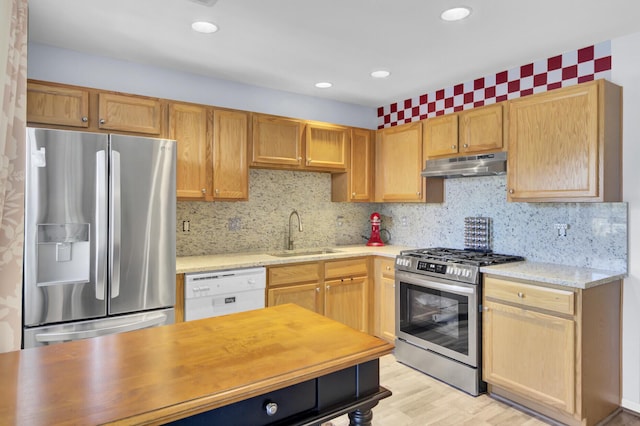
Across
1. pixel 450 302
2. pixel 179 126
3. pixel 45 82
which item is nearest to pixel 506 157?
pixel 450 302

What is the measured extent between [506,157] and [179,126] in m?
2.52

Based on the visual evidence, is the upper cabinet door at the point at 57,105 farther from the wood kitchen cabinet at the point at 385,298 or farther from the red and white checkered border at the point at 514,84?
the red and white checkered border at the point at 514,84

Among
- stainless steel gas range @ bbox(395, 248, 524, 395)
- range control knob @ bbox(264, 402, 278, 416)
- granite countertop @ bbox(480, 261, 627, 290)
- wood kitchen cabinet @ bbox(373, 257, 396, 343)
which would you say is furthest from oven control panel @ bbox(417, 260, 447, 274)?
range control knob @ bbox(264, 402, 278, 416)

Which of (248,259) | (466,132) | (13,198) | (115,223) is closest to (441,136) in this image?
(466,132)

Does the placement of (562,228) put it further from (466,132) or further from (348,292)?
(348,292)

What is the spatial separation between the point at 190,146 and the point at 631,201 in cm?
314

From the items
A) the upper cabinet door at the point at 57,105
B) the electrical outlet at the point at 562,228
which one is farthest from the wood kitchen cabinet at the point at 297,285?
the electrical outlet at the point at 562,228

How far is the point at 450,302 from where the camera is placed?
2951mm

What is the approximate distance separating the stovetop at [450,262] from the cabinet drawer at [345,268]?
439 mm

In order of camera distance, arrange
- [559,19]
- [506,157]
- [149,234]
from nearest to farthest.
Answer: [559,19]
[149,234]
[506,157]

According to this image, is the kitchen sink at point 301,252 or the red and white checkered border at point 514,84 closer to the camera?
the red and white checkered border at point 514,84

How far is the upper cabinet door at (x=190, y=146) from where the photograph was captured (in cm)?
303

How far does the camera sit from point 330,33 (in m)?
2.54

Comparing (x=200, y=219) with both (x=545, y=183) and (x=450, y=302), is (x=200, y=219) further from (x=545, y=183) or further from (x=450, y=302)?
(x=545, y=183)
